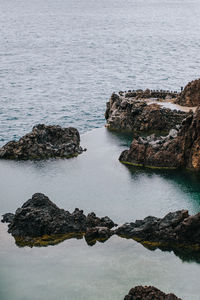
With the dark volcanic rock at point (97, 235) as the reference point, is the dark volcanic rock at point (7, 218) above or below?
below

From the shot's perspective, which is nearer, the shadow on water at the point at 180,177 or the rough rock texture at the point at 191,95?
the shadow on water at the point at 180,177

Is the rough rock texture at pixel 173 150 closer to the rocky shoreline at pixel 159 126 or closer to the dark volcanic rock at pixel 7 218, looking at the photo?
the rocky shoreline at pixel 159 126

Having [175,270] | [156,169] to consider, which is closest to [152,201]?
[156,169]

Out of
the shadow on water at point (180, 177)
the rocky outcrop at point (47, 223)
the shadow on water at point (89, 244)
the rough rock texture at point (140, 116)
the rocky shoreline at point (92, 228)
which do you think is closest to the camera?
the shadow on water at point (89, 244)

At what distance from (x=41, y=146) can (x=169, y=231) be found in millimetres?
39753

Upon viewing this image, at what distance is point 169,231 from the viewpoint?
71250 mm

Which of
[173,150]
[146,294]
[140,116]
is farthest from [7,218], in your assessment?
[140,116]

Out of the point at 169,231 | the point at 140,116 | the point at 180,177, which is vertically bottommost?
the point at 140,116

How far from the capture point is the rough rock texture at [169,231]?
2753 inches

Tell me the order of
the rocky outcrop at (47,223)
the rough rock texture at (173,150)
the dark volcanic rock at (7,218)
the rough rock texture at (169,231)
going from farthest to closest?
the rough rock texture at (173,150) → the dark volcanic rock at (7,218) → the rocky outcrop at (47,223) → the rough rock texture at (169,231)

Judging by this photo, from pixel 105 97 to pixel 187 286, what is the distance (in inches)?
4545

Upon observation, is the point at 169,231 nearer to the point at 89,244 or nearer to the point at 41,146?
the point at 89,244

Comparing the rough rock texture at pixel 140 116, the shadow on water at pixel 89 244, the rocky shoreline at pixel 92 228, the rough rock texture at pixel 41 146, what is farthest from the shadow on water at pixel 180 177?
the rough rock texture at pixel 140 116

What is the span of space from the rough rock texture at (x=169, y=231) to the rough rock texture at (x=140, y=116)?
46048 millimetres
